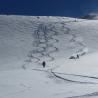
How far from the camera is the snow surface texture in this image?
56.6ft

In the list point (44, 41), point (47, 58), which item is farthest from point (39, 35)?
point (47, 58)

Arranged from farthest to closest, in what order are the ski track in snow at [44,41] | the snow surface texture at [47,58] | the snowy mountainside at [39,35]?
1. the snowy mountainside at [39,35]
2. the ski track in snow at [44,41]
3. the snow surface texture at [47,58]

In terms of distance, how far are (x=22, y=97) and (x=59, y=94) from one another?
2.11 metres

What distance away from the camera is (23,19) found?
5731 centimetres

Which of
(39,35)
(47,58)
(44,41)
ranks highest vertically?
(39,35)

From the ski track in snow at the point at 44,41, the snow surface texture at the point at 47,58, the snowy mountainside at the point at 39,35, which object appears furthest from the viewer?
the snowy mountainside at the point at 39,35

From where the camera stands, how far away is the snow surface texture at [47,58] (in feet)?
56.6

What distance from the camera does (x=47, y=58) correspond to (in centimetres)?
3581

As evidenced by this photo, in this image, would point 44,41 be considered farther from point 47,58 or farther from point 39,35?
point 47,58

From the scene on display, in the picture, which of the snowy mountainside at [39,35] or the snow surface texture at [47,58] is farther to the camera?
the snowy mountainside at [39,35]

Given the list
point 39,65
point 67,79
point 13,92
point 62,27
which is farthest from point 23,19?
point 13,92

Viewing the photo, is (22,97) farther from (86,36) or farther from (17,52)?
(86,36)

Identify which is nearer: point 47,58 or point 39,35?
point 47,58

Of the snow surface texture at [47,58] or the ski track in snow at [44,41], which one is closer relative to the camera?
the snow surface texture at [47,58]
